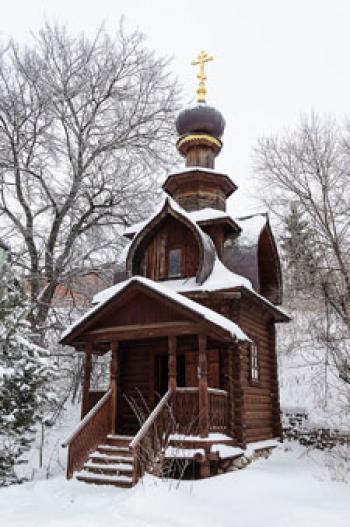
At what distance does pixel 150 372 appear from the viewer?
12945 millimetres

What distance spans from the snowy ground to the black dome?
449 inches

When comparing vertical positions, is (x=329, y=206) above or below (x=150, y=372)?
above

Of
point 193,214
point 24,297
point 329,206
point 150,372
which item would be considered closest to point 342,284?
point 329,206

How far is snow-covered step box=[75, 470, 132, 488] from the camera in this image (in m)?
9.41

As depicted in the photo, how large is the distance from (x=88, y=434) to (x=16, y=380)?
1.95 m

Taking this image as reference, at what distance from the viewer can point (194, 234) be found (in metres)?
13.0

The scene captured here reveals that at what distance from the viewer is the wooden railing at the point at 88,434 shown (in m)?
10.1

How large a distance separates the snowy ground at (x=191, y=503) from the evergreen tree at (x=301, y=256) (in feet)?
21.9

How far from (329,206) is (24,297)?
33.9 ft

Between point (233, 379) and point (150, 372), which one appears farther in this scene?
point (150, 372)

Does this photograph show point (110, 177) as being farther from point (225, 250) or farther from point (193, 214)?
point (225, 250)

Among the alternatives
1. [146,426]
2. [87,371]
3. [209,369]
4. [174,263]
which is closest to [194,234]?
[174,263]

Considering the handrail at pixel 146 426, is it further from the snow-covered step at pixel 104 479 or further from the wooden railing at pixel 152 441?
the snow-covered step at pixel 104 479

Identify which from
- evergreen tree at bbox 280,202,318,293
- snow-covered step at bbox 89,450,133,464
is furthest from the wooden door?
evergreen tree at bbox 280,202,318,293
